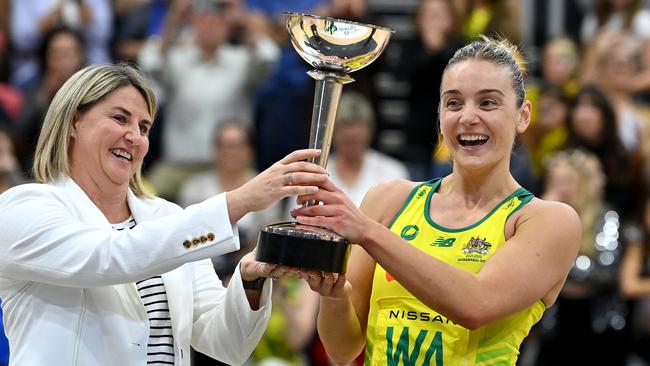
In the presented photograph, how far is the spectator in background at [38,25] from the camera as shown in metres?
7.98

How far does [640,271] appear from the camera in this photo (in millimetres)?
6875

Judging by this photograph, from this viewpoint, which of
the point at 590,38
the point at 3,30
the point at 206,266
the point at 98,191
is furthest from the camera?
the point at 590,38

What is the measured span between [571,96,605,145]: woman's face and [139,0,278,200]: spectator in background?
1.95 m

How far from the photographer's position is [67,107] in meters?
3.40

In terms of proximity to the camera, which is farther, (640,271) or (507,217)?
(640,271)

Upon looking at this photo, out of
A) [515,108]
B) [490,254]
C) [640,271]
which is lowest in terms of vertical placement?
[640,271]

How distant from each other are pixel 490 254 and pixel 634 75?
16.5 ft

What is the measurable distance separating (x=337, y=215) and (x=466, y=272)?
1.23 ft

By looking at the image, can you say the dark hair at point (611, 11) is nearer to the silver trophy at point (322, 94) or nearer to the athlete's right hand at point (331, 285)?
the silver trophy at point (322, 94)

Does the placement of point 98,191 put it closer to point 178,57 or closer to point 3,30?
point 178,57

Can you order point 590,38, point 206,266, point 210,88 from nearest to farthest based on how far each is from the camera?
point 206,266, point 210,88, point 590,38

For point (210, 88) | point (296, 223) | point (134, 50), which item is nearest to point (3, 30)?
point (134, 50)

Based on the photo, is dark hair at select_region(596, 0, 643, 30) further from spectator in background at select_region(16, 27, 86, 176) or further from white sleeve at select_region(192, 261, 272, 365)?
white sleeve at select_region(192, 261, 272, 365)

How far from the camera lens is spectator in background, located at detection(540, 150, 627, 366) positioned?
21.4ft
